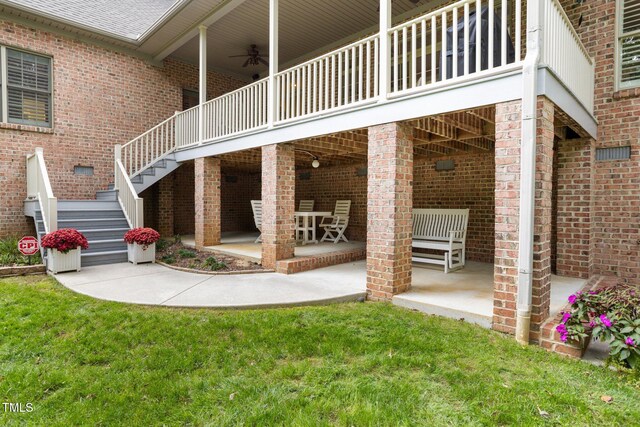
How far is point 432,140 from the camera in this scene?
618 cm

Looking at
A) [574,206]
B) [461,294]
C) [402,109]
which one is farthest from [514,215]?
[574,206]

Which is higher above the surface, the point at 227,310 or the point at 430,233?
the point at 430,233

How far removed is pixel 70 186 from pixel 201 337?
7711 millimetres

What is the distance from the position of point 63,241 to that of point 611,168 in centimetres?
898

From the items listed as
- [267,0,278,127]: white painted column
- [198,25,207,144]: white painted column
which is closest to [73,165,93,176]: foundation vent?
[198,25,207,144]: white painted column

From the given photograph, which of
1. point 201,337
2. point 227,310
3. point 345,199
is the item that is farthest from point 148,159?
point 201,337

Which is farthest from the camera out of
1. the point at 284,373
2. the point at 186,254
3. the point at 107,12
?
the point at 107,12

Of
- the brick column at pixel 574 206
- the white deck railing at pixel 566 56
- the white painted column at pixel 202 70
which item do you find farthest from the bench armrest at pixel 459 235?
the white painted column at pixel 202 70

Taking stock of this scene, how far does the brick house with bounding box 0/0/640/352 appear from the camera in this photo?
3.70 metres

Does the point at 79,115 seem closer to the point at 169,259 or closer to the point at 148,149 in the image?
the point at 148,149

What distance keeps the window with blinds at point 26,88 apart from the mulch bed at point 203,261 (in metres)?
4.50

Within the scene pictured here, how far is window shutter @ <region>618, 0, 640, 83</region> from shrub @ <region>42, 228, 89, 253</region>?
30.3 feet

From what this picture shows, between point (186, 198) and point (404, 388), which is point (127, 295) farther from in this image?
point (186, 198)

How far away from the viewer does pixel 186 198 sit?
11500 millimetres
